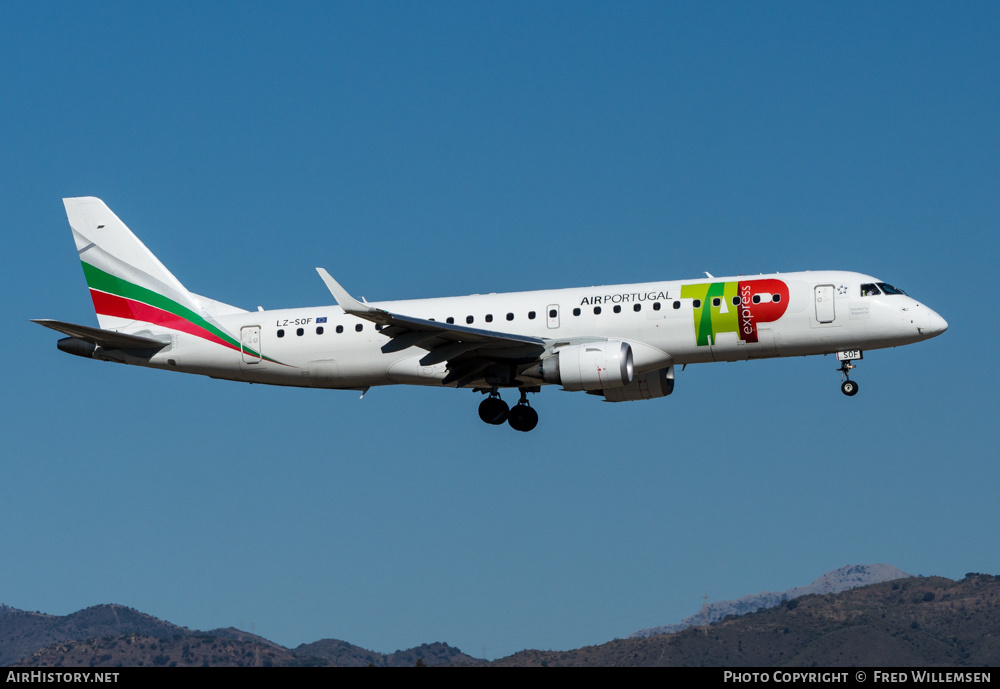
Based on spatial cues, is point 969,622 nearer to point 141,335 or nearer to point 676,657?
point 676,657

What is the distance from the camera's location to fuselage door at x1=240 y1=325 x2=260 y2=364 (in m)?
44.2

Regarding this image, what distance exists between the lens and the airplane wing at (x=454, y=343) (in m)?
38.9

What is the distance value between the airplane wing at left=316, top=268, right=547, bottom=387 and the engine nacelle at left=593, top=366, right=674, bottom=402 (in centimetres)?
459

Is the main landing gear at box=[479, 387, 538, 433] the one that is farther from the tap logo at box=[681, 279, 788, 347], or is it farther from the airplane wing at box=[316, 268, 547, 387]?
the tap logo at box=[681, 279, 788, 347]

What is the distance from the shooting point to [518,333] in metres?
41.6

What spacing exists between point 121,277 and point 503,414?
16010 mm

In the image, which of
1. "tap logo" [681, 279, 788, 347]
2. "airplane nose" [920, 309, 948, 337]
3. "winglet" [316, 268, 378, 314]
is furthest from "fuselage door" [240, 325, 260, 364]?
"airplane nose" [920, 309, 948, 337]

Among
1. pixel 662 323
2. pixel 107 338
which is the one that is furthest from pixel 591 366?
pixel 107 338

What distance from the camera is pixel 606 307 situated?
133 ft

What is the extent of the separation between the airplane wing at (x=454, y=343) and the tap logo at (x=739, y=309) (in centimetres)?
521

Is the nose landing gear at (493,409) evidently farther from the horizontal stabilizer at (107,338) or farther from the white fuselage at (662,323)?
the horizontal stabilizer at (107,338)
